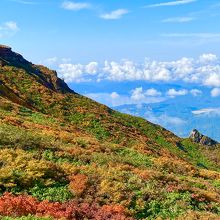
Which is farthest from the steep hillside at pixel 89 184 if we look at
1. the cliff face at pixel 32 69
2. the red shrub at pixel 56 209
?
the cliff face at pixel 32 69

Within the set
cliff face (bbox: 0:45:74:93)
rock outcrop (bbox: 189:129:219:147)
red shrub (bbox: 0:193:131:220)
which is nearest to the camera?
red shrub (bbox: 0:193:131:220)

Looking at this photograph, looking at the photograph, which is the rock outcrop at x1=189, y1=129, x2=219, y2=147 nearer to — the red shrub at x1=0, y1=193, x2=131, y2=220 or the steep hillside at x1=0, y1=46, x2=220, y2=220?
the steep hillside at x1=0, y1=46, x2=220, y2=220

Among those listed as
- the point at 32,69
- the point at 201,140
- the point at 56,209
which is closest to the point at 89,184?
the point at 56,209

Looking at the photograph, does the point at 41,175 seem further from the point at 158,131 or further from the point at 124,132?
the point at 158,131

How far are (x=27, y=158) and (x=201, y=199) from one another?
1178cm

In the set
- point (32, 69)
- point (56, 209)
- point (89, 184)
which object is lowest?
point (56, 209)

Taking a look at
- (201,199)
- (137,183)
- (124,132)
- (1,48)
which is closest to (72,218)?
(137,183)

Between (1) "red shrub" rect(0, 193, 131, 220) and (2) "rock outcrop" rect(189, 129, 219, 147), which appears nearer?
(1) "red shrub" rect(0, 193, 131, 220)

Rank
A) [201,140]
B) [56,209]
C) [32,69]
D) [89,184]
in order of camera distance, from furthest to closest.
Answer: [32,69]
[201,140]
[89,184]
[56,209]

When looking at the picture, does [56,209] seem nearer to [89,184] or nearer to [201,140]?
[89,184]

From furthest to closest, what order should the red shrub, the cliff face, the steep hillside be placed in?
the cliff face < the steep hillside < the red shrub

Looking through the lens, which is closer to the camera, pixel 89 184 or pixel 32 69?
pixel 89 184

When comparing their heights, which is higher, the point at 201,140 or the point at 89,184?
the point at 201,140

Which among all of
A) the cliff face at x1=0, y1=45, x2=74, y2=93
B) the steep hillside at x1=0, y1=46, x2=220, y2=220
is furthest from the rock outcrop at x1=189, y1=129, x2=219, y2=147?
the steep hillside at x1=0, y1=46, x2=220, y2=220
